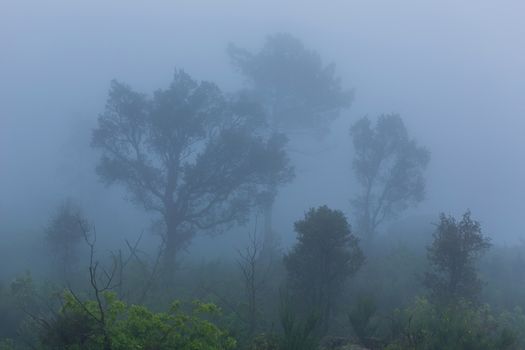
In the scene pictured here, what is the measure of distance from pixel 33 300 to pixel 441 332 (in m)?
14.3

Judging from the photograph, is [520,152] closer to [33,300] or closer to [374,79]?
[374,79]

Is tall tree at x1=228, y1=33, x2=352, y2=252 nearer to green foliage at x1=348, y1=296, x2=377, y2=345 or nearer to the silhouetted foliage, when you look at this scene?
the silhouetted foliage

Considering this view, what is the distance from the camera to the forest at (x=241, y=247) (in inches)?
404

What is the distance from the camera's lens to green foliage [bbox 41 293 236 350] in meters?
8.59

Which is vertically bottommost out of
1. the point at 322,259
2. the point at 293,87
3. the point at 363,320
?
the point at 363,320

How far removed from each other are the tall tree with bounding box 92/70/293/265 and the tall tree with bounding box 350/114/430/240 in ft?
24.5

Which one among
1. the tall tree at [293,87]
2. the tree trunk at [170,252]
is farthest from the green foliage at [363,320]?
the tall tree at [293,87]

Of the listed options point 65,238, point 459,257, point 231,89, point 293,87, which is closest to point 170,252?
point 65,238

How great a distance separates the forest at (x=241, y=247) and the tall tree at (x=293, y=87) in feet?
0.35

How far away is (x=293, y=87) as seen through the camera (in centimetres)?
3769

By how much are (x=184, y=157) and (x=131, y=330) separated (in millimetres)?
19407

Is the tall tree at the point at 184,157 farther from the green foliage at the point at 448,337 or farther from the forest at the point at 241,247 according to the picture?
the green foliage at the point at 448,337

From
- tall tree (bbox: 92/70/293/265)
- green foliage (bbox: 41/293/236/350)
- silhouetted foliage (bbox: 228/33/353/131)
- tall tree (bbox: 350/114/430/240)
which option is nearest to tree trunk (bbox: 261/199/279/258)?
tall tree (bbox: 92/70/293/265)

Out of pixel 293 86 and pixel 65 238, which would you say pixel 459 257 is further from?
pixel 293 86
